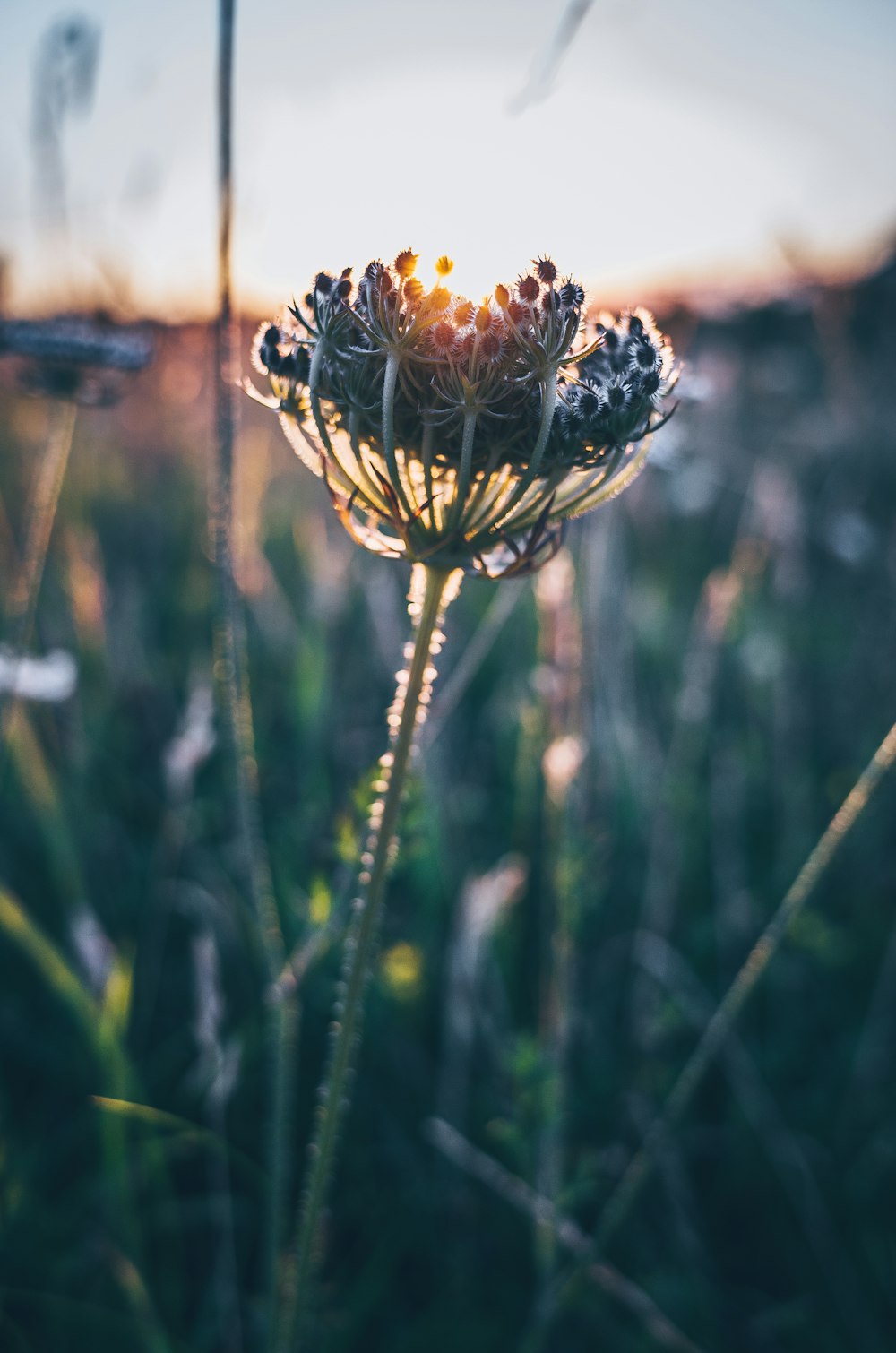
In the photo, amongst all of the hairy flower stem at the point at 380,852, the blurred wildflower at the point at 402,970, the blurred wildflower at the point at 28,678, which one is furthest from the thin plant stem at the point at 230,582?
the blurred wildflower at the point at 28,678

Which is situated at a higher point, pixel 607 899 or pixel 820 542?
pixel 820 542

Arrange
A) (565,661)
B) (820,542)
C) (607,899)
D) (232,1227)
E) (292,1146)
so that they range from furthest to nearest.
Answer: 1. (820,542)
2. (607,899)
3. (292,1146)
4. (232,1227)
5. (565,661)

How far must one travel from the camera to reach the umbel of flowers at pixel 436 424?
1095 millimetres

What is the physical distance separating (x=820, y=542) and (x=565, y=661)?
5.64 m

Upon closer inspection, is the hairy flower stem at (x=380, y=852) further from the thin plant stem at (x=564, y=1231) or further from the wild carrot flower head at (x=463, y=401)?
the thin plant stem at (x=564, y=1231)

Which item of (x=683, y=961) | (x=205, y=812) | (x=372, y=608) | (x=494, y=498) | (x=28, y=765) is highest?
(x=494, y=498)

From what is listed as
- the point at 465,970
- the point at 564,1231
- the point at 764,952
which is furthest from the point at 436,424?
the point at 564,1231

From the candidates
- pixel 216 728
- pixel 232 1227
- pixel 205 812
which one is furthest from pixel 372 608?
pixel 232 1227

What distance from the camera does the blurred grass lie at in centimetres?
206

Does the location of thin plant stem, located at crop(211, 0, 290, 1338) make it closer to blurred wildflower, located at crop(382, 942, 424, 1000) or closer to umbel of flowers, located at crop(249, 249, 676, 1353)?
umbel of flowers, located at crop(249, 249, 676, 1353)

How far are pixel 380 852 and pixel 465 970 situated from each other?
1222mm

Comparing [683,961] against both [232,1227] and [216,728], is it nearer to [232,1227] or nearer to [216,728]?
[232,1227]

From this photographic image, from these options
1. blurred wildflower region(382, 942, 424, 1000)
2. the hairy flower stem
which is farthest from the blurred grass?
the hairy flower stem

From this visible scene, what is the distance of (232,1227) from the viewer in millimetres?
2330
